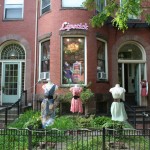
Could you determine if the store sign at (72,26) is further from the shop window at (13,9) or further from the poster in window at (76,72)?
the shop window at (13,9)

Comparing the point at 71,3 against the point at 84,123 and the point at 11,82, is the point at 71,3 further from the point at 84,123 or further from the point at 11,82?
the point at 84,123

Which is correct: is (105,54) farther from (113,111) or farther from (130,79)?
(113,111)

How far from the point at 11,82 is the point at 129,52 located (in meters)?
6.98

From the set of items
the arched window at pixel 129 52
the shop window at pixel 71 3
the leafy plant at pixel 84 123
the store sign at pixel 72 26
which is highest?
the shop window at pixel 71 3

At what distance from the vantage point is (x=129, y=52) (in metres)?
17.2

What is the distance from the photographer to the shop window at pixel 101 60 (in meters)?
15.2

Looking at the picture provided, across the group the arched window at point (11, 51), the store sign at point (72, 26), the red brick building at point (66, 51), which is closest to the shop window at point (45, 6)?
the red brick building at point (66, 51)

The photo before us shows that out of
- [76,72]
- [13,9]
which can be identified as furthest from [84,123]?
[13,9]

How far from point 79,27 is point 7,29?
15.3 ft

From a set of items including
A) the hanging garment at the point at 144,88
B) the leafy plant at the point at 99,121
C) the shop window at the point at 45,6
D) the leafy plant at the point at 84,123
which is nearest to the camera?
the leafy plant at the point at 84,123

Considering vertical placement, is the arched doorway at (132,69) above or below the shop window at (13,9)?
below

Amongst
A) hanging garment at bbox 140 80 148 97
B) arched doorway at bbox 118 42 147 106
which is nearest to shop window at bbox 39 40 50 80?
arched doorway at bbox 118 42 147 106

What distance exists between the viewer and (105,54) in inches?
628

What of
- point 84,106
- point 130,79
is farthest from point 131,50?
point 84,106
